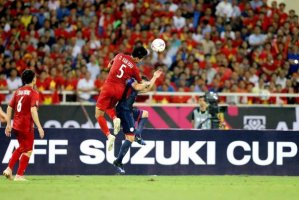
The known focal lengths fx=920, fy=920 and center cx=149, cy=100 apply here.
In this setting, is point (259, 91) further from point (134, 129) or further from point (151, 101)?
point (134, 129)

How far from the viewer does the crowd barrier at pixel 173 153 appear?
19.1 metres

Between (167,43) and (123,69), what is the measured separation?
27.7 feet

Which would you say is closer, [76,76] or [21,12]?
[76,76]

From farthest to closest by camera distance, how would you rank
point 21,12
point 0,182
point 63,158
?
point 21,12, point 63,158, point 0,182

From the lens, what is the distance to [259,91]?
24609 millimetres

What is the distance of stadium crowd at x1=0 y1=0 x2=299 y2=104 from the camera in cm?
2422

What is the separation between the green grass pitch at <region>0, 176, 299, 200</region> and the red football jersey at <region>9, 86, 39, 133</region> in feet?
3.28

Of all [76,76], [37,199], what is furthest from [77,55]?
[37,199]

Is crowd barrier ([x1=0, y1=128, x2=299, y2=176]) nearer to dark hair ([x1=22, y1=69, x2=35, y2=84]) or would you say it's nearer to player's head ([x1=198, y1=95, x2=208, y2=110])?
player's head ([x1=198, y1=95, x2=208, y2=110])

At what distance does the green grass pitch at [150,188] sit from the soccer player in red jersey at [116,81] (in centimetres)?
109

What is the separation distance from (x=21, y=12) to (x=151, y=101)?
4868 millimetres

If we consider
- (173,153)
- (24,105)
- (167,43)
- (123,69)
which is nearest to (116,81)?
(123,69)

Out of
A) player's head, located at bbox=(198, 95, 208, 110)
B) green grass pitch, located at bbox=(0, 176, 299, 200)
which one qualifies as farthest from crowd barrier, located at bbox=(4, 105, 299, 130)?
green grass pitch, located at bbox=(0, 176, 299, 200)

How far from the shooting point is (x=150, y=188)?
15.0 metres
